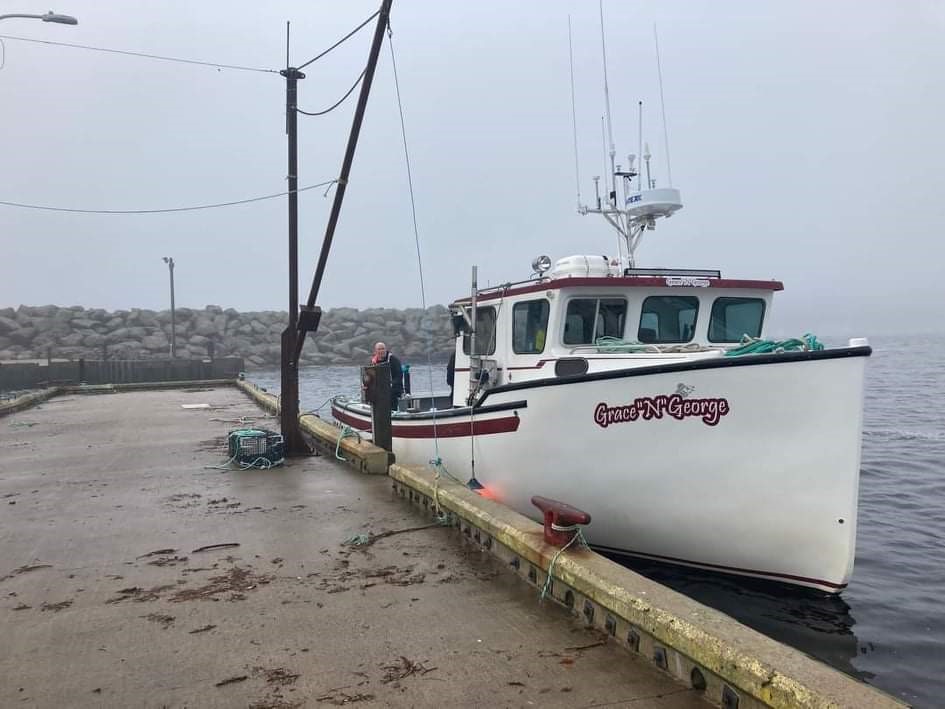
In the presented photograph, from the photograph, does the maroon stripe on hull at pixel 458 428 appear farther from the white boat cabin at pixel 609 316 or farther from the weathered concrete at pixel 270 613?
the weathered concrete at pixel 270 613

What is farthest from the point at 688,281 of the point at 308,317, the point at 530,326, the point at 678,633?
the point at 678,633

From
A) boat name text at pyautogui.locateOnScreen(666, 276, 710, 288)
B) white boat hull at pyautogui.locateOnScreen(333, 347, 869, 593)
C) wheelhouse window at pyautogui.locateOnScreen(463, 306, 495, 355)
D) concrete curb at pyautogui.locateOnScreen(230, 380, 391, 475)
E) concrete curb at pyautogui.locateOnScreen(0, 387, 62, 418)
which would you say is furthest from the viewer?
concrete curb at pyautogui.locateOnScreen(0, 387, 62, 418)

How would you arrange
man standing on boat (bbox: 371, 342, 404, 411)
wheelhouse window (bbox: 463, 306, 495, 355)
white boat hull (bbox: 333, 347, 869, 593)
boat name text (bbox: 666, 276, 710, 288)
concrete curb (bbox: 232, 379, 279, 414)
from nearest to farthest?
white boat hull (bbox: 333, 347, 869, 593) → boat name text (bbox: 666, 276, 710, 288) → wheelhouse window (bbox: 463, 306, 495, 355) → man standing on boat (bbox: 371, 342, 404, 411) → concrete curb (bbox: 232, 379, 279, 414)

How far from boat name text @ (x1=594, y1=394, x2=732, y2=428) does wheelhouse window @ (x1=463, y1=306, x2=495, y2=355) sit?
2.81 meters

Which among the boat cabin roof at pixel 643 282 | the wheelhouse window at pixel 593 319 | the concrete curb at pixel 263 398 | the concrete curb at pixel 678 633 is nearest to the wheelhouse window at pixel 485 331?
the boat cabin roof at pixel 643 282

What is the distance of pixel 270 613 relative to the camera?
4246 millimetres

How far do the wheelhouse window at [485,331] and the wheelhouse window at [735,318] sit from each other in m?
2.56

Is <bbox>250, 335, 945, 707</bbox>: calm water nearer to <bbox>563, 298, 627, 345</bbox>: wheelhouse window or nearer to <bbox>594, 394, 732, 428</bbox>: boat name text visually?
<bbox>594, 394, 732, 428</bbox>: boat name text

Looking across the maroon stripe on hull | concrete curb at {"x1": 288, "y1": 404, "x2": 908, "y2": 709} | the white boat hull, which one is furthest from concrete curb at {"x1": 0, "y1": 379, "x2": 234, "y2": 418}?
concrete curb at {"x1": 288, "y1": 404, "x2": 908, "y2": 709}

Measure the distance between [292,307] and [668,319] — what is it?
16.2ft

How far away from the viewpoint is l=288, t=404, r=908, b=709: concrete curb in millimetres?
2861

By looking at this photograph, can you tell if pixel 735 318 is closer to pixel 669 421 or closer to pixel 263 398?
pixel 669 421

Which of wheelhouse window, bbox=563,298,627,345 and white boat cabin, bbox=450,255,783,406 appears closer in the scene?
white boat cabin, bbox=450,255,783,406

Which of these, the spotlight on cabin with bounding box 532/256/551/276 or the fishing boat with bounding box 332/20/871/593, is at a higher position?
the spotlight on cabin with bounding box 532/256/551/276
